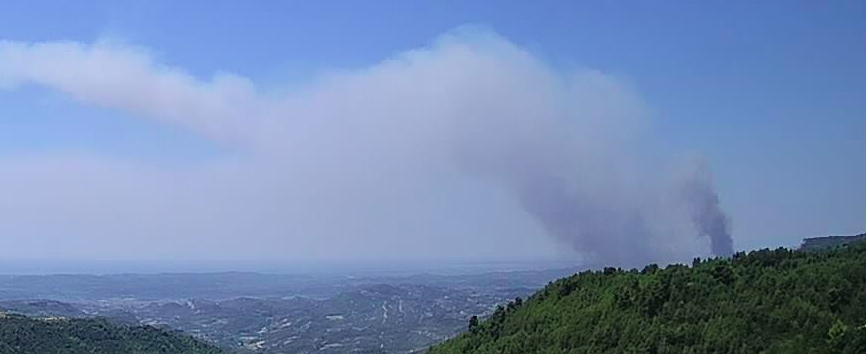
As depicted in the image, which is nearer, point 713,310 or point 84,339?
point 713,310

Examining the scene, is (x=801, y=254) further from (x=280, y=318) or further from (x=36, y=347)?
(x=280, y=318)

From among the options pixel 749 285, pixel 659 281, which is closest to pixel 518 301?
pixel 659 281

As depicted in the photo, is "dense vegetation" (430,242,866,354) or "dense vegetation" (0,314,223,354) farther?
"dense vegetation" (0,314,223,354)

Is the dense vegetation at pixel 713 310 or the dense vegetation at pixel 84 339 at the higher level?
the dense vegetation at pixel 713 310

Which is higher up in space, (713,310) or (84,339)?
(713,310)
